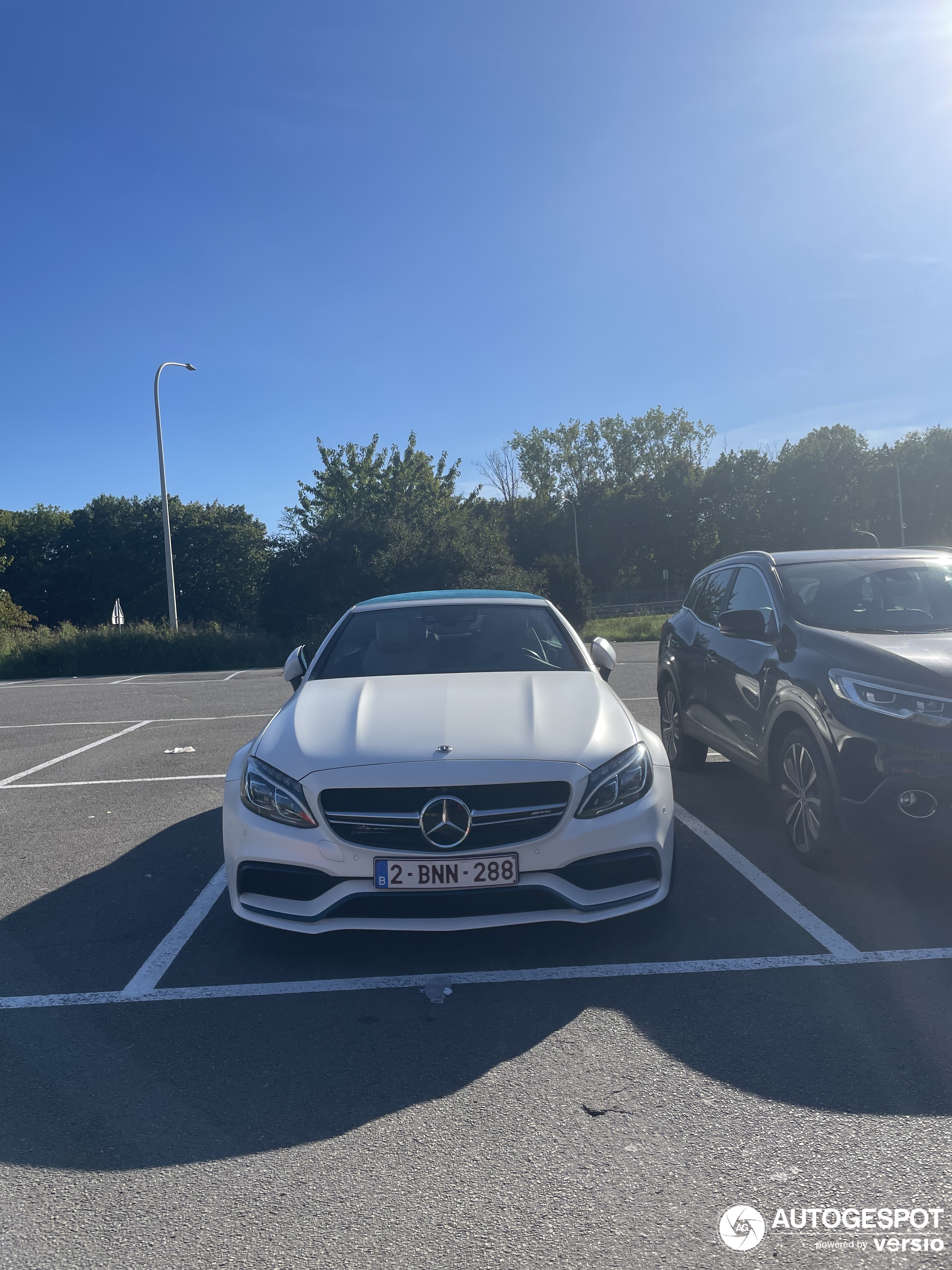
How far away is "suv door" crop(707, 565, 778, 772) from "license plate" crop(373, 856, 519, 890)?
2453mm

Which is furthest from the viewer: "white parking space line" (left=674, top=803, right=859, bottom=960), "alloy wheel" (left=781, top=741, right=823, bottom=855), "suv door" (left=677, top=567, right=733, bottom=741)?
"suv door" (left=677, top=567, right=733, bottom=741)

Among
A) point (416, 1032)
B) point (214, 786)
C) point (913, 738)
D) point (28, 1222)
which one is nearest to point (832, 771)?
point (913, 738)

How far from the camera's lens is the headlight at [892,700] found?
14.2 feet

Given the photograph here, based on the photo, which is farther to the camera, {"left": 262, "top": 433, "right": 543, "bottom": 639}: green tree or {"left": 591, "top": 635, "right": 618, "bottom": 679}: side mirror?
{"left": 262, "top": 433, "right": 543, "bottom": 639}: green tree

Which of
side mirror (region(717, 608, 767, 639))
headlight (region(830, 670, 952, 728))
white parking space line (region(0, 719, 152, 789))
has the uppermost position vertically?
side mirror (region(717, 608, 767, 639))

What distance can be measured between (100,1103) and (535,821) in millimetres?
1743

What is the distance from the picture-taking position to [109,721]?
42.2 feet

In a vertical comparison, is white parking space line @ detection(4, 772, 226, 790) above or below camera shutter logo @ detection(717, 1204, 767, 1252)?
above

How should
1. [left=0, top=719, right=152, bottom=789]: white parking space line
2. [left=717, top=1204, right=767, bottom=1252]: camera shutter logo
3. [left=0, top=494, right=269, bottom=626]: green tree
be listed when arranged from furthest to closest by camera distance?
[left=0, top=494, right=269, bottom=626]: green tree → [left=0, top=719, right=152, bottom=789]: white parking space line → [left=717, top=1204, right=767, bottom=1252]: camera shutter logo

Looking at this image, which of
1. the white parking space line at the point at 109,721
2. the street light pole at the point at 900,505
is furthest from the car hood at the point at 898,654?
the street light pole at the point at 900,505

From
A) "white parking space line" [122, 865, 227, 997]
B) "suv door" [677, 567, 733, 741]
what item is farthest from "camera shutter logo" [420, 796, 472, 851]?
"suv door" [677, 567, 733, 741]

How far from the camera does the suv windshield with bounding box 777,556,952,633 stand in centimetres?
537

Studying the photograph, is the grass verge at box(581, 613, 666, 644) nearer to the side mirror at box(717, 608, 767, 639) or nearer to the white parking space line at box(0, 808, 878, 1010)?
the side mirror at box(717, 608, 767, 639)

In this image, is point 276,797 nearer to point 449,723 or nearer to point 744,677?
point 449,723
